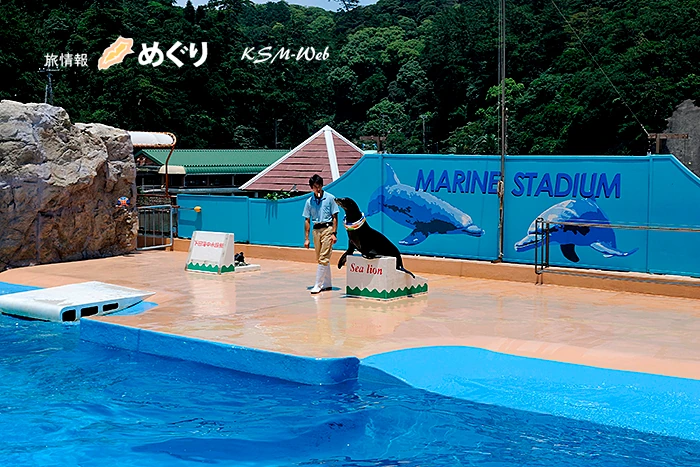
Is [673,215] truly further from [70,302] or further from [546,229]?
[70,302]

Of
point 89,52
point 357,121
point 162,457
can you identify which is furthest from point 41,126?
point 357,121

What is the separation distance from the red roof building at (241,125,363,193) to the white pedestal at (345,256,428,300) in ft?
35.6

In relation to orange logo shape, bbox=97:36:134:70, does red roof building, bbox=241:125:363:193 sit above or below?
below

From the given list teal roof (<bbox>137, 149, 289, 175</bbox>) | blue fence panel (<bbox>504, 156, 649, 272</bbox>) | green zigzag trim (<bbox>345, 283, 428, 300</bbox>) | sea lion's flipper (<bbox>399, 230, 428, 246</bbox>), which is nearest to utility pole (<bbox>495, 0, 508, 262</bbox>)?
blue fence panel (<bbox>504, 156, 649, 272</bbox>)

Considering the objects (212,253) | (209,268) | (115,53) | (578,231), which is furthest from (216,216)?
(115,53)

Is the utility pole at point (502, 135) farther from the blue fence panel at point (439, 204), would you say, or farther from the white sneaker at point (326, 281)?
the white sneaker at point (326, 281)

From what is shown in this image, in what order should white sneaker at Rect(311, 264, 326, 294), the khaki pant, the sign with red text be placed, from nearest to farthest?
1. the khaki pant
2. white sneaker at Rect(311, 264, 326, 294)
3. the sign with red text

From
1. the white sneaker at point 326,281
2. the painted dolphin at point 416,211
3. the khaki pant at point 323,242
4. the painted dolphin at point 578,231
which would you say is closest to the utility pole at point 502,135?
the painted dolphin at point 416,211

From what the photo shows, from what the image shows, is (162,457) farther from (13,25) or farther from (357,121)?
(357,121)

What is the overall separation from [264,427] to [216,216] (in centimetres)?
1109

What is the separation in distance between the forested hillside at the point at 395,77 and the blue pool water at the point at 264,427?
28.6 metres

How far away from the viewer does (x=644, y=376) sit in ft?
27.0

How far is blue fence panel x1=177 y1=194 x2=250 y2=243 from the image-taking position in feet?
60.3

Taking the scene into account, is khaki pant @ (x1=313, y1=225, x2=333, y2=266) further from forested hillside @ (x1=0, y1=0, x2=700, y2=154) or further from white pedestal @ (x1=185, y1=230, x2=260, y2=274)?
forested hillside @ (x1=0, y1=0, x2=700, y2=154)
